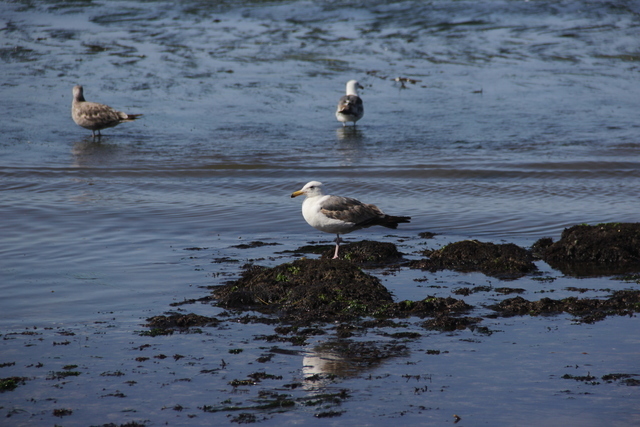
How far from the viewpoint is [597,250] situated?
7949 mm

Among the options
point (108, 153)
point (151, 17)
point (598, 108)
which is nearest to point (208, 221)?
point (108, 153)

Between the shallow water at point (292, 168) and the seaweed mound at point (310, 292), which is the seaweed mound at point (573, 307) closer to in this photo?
the shallow water at point (292, 168)

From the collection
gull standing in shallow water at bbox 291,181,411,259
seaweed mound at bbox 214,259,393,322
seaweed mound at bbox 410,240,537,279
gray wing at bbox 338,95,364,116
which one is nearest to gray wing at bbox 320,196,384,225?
Answer: gull standing in shallow water at bbox 291,181,411,259

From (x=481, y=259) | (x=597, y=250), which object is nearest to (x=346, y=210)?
(x=481, y=259)

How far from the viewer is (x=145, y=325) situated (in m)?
5.90

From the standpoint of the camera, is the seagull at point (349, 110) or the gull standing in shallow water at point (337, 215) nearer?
Answer: the gull standing in shallow water at point (337, 215)

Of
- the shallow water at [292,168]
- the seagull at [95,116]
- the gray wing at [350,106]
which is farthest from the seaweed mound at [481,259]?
the seagull at [95,116]

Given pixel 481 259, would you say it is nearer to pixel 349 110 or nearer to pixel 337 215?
pixel 337 215

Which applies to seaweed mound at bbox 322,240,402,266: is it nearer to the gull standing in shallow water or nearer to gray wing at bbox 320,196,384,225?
the gull standing in shallow water

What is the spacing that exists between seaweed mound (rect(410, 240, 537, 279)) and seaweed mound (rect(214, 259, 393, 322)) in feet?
4.17

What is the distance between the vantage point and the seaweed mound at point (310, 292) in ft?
20.5

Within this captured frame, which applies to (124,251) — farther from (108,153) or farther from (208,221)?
(108,153)

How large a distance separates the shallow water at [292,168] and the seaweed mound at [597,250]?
0.55m

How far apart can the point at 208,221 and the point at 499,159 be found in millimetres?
7268
